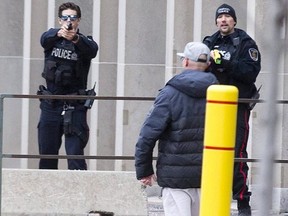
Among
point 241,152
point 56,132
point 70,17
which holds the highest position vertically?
point 70,17

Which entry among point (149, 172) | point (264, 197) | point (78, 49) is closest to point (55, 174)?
point (78, 49)

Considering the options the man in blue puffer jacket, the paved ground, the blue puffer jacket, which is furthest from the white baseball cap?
the paved ground

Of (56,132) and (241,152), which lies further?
(56,132)

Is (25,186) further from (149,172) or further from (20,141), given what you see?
(20,141)

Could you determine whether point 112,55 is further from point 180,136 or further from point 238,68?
point 180,136

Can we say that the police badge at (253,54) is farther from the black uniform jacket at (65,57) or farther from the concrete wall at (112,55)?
the concrete wall at (112,55)

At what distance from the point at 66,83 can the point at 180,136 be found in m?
3.14

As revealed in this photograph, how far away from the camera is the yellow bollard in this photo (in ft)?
17.6

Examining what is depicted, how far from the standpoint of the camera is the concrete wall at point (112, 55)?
11852mm

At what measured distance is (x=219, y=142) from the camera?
17.7 ft

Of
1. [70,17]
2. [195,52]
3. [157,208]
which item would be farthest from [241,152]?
[195,52]

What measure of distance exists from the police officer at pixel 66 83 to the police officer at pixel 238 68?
1255 mm

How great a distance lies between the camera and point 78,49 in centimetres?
957

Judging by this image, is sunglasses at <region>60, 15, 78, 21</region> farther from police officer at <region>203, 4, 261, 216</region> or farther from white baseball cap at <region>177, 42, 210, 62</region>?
white baseball cap at <region>177, 42, 210, 62</region>
